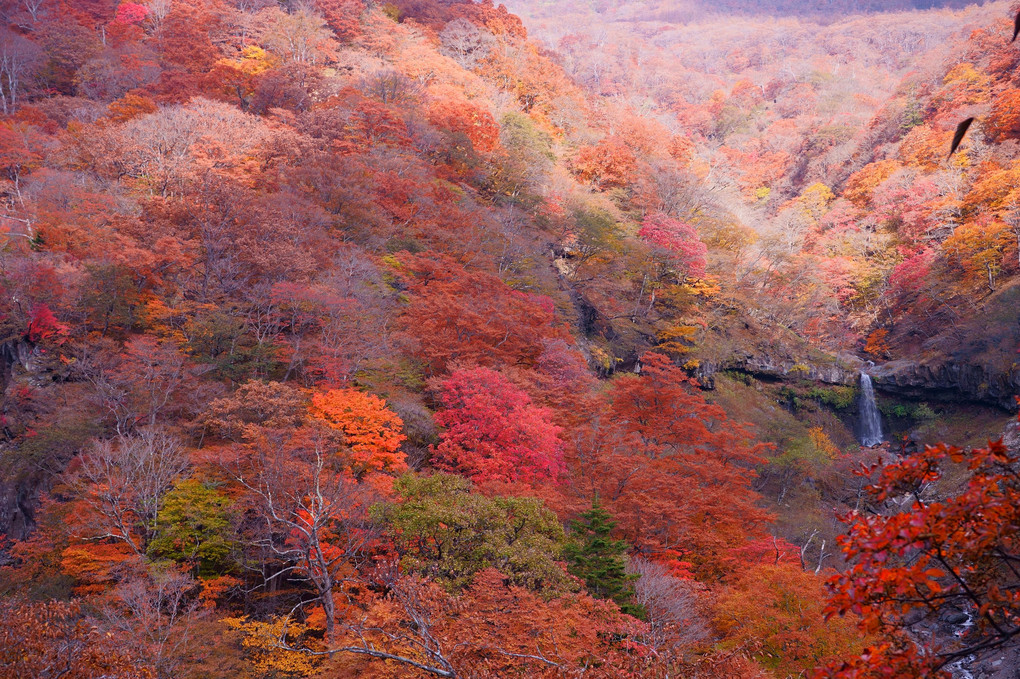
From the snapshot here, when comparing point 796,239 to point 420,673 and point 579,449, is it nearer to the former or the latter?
point 579,449

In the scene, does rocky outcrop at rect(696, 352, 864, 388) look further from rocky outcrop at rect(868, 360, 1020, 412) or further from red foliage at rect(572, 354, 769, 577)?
red foliage at rect(572, 354, 769, 577)

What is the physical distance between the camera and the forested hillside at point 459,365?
975 cm

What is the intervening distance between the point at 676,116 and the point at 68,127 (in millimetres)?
68719

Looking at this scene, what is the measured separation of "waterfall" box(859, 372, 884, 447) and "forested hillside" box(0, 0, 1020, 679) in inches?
Answer: 26.7

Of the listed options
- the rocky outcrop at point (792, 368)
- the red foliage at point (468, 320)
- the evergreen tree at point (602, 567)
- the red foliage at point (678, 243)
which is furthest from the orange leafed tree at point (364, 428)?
the rocky outcrop at point (792, 368)

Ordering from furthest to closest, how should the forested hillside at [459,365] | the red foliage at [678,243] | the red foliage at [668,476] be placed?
1. the red foliage at [678,243]
2. the red foliage at [668,476]
3. the forested hillside at [459,365]

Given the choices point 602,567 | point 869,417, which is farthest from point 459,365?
point 869,417

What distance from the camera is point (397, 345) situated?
20094 mm

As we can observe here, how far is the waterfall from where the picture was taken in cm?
3612

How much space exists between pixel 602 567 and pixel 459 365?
31.2 ft

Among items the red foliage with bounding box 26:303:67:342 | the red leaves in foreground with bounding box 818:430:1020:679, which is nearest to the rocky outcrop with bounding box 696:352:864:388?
the red foliage with bounding box 26:303:67:342

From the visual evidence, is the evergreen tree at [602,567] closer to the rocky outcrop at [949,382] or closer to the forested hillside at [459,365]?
the forested hillside at [459,365]

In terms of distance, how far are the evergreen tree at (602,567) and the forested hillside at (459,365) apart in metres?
0.09

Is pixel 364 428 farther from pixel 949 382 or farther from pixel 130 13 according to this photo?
pixel 130 13
